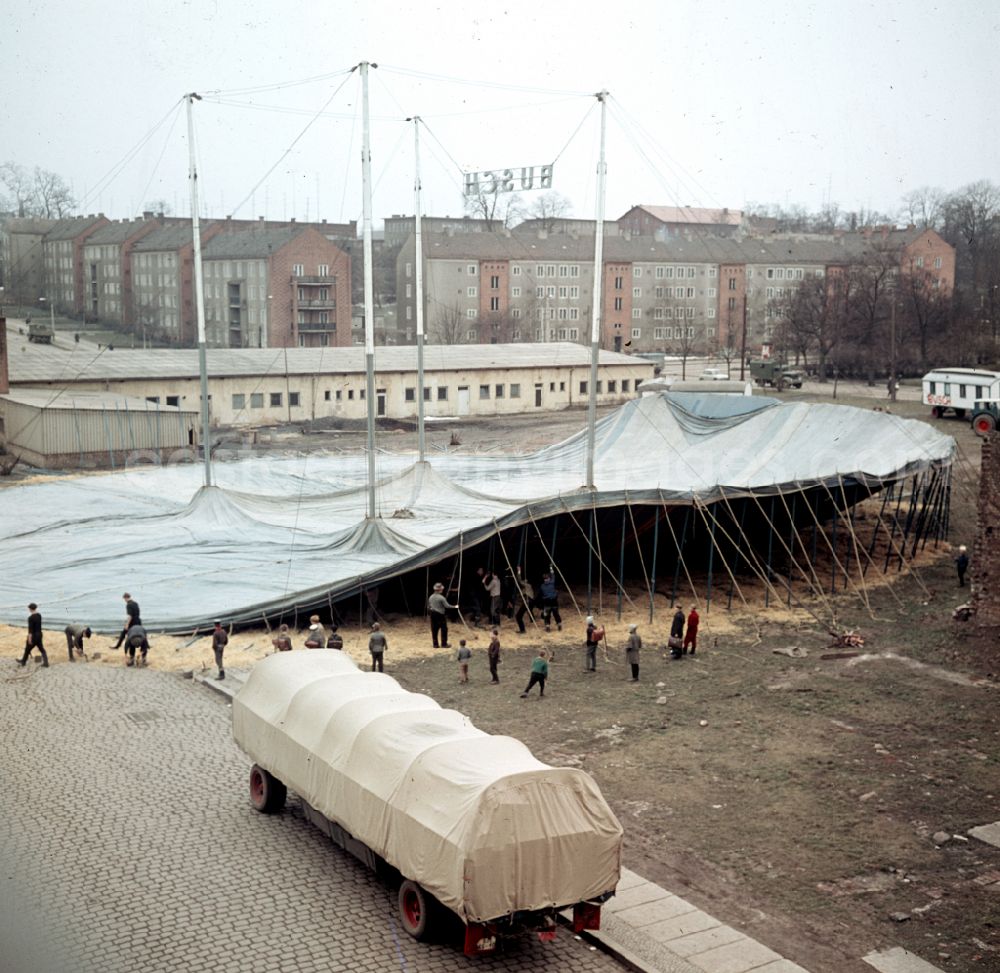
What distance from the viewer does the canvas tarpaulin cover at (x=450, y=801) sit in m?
11.0

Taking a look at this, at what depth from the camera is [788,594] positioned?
2819cm

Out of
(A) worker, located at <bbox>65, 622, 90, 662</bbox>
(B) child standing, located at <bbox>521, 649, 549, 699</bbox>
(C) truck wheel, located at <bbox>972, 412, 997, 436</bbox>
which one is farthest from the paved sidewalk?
(C) truck wheel, located at <bbox>972, 412, 997, 436</bbox>

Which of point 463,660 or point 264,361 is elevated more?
point 264,361

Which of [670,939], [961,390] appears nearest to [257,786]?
[670,939]

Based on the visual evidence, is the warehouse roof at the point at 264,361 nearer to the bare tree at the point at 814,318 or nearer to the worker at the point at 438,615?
the bare tree at the point at 814,318

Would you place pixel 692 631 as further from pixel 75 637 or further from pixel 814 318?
pixel 814 318

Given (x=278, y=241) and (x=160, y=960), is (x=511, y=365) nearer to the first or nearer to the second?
(x=278, y=241)

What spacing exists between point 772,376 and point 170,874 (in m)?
63.6

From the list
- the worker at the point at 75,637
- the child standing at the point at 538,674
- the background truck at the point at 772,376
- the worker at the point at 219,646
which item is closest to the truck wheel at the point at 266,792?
the child standing at the point at 538,674

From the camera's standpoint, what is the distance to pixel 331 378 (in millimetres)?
59062

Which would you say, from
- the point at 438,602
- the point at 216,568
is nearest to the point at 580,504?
the point at 438,602

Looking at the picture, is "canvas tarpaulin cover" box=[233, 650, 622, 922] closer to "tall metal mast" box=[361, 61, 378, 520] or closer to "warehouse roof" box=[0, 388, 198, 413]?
"tall metal mast" box=[361, 61, 378, 520]

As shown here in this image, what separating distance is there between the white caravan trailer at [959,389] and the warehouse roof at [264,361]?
1730 cm

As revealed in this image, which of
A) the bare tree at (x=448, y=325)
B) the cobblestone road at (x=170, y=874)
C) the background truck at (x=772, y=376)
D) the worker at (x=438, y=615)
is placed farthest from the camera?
the bare tree at (x=448, y=325)
